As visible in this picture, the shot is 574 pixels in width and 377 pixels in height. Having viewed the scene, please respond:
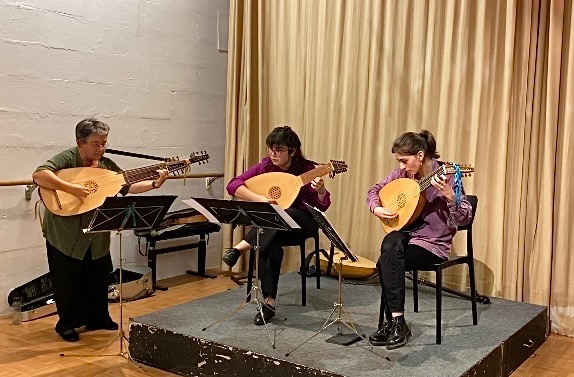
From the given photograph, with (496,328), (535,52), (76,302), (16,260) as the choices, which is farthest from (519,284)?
(16,260)

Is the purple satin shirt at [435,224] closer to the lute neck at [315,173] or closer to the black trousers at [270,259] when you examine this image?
the lute neck at [315,173]

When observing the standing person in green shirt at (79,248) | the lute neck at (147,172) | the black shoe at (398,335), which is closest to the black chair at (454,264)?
the black shoe at (398,335)

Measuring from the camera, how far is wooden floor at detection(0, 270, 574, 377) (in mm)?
3291

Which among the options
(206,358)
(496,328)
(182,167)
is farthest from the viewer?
(182,167)

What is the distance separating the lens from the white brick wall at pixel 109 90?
4.20m

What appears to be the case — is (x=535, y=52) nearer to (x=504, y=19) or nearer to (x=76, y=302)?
(x=504, y=19)

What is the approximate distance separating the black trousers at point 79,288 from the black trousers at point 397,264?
5.53ft

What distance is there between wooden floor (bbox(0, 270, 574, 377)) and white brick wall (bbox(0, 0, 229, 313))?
0.49m

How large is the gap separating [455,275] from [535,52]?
4.97 ft

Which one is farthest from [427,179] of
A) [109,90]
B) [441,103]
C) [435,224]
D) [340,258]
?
[109,90]

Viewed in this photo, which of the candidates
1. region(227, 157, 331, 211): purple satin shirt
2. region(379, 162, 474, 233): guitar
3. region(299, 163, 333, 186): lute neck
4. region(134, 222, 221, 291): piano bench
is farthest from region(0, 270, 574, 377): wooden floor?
region(299, 163, 333, 186): lute neck

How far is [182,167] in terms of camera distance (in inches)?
150

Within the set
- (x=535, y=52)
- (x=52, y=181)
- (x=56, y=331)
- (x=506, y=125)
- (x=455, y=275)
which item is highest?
(x=535, y=52)

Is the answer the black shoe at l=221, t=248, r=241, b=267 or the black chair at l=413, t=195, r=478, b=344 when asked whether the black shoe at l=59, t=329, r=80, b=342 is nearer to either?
the black shoe at l=221, t=248, r=241, b=267
